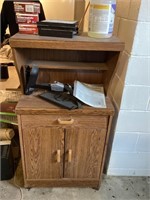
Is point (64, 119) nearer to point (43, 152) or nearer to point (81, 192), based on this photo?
point (43, 152)

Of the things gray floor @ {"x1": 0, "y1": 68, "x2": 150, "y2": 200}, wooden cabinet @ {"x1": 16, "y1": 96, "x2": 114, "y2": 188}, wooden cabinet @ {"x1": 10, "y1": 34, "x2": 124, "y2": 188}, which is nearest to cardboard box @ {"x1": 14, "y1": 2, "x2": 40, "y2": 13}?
wooden cabinet @ {"x1": 10, "y1": 34, "x2": 124, "y2": 188}

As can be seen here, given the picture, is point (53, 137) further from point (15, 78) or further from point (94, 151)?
point (15, 78)

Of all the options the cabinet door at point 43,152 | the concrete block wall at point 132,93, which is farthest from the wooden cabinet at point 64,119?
the concrete block wall at point 132,93

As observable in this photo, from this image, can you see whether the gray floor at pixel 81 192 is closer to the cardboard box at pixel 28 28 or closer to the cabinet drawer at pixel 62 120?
the cabinet drawer at pixel 62 120

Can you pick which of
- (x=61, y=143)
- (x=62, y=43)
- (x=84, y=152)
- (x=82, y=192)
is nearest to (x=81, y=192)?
(x=82, y=192)

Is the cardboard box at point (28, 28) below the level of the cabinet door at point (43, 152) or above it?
above

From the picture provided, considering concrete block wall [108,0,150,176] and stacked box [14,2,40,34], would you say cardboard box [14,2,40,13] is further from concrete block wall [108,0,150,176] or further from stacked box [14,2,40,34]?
concrete block wall [108,0,150,176]

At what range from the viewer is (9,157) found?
1.36m

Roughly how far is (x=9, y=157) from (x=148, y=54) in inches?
45.3

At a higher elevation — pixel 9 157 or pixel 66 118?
pixel 66 118

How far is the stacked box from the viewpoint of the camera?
1051mm

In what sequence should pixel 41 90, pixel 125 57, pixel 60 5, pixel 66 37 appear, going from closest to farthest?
1. pixel 66 37
2. pixel 125 57
3. pixel 41 90
4. pixel 60 5

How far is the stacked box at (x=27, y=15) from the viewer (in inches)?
41.4

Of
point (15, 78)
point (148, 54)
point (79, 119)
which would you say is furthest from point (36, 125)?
point (15, 78)
